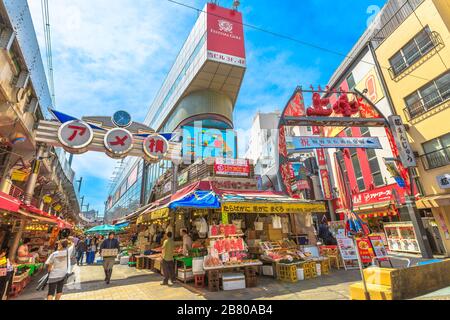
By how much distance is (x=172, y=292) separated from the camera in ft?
25.3

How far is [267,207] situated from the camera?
9.67m

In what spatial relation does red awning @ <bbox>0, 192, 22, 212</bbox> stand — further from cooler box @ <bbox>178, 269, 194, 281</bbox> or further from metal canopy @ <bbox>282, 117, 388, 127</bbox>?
metal canopy @ <bbox>282, 117, 388, 127</bbox>

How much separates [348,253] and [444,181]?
833 cm

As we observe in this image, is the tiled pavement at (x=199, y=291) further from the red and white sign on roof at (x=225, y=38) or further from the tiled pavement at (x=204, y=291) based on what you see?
the red and white sign on roof at (x=225, y=38)

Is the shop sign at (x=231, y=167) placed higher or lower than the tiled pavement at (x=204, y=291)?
higher

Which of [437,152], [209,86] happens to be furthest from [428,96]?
[209,86]

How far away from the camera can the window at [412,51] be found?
15172 millimetres

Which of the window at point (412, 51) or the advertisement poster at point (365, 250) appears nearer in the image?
the advertisement poster at point (365, 250)

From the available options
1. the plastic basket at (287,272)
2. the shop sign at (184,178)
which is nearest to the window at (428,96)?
the plastic basket at (287,272)

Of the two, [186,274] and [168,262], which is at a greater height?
[168,262]

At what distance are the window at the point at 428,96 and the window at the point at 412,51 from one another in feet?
7.36

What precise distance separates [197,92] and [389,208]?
28859mm

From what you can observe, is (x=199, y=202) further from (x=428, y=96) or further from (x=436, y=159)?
(x=428, y=96)

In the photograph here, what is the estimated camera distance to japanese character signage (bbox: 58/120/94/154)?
10.4 m
